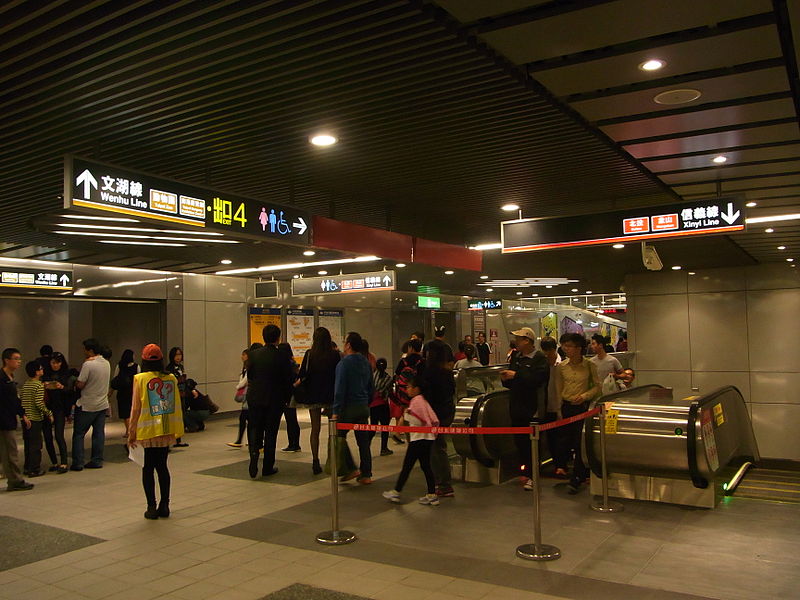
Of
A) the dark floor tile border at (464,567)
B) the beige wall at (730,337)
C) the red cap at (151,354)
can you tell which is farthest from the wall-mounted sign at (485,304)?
the dark floor tile border at (464,567)

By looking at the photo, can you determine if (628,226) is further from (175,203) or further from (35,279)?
(35,279)

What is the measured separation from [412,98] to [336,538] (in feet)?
12.2

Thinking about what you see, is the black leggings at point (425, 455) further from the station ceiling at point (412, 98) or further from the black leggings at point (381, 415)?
the black leggings at point (381, 415)

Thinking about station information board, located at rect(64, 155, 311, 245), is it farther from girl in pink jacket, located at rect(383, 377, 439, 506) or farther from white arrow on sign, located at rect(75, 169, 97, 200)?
girl in pink jacket, located at rect(383, 377, 439, 506)

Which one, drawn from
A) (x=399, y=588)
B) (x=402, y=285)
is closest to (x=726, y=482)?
(x=399, y=588)

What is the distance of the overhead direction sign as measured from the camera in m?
14.1

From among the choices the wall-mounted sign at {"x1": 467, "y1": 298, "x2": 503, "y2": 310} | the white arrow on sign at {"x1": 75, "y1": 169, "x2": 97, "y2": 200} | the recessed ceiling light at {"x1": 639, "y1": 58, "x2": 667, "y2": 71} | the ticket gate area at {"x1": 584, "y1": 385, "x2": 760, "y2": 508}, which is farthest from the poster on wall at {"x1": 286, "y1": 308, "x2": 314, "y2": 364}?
the recessed ceiling light at {"x1": 639, "y1": 58, "x2": 667, "y2": 71}

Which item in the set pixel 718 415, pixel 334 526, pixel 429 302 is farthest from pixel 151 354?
pixel 429 302

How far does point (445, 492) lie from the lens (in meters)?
7.41

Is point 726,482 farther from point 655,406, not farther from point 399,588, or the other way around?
point 399,588

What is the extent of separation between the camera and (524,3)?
12.6ft

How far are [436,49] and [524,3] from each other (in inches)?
28.8

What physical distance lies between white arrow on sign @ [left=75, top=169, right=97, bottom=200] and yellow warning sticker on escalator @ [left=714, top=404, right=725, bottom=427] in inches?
264

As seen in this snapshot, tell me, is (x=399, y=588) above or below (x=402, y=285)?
below
